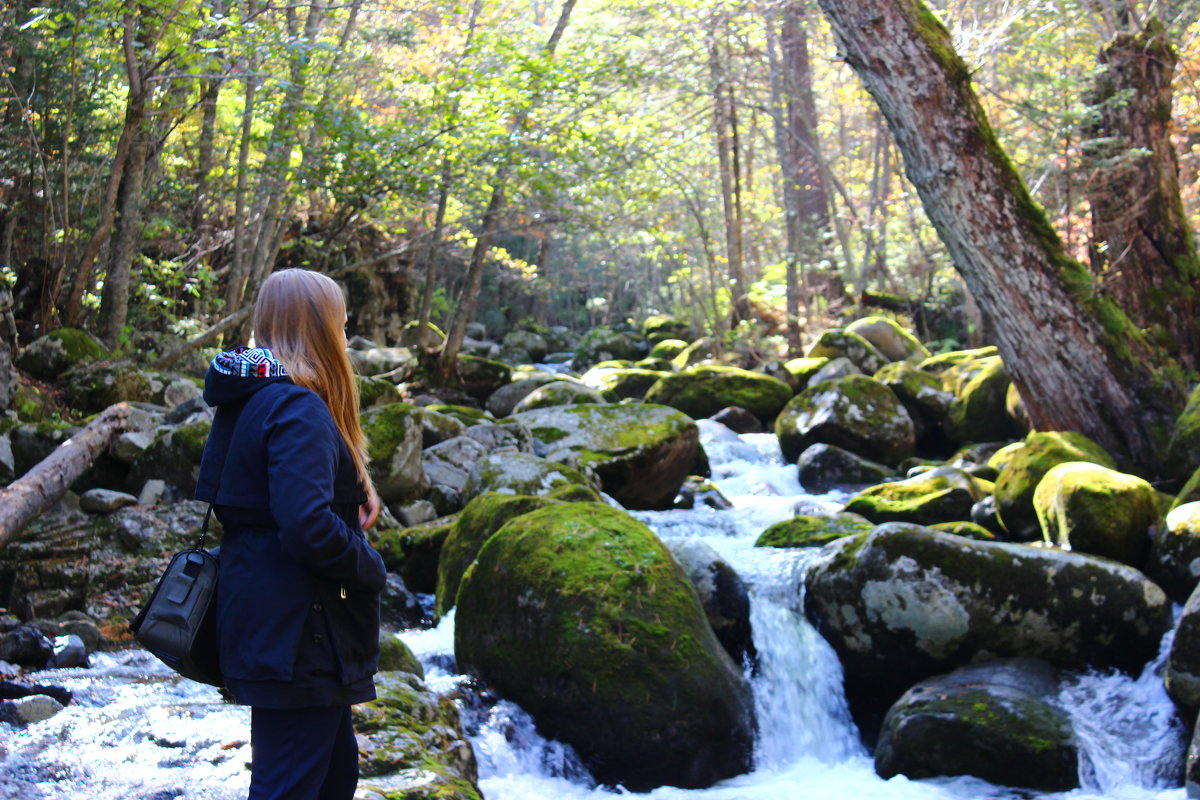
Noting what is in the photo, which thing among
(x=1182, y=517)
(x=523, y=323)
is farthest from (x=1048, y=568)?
(x=523, y=323)

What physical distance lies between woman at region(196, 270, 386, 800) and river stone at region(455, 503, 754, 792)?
2.58 m

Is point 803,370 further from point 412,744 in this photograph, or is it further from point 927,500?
point 412,744

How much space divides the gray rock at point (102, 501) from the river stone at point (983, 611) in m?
5.20

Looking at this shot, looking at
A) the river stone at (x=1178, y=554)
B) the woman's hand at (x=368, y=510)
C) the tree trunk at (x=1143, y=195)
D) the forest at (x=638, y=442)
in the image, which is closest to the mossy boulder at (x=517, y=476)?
the forest at (x=638, y=442)

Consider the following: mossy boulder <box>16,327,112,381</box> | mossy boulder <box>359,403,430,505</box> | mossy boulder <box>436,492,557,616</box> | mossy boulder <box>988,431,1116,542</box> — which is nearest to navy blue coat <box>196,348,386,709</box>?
mossy boulder <box>436,492,557,616</box>

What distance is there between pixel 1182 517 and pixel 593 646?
3826mm

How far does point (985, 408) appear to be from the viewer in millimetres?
11391

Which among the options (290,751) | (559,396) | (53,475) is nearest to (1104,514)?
(290,751)

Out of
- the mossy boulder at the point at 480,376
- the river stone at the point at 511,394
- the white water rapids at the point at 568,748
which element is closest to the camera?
the white water rapids at the point at 568,748

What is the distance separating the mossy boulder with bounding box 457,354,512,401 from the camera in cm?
1664

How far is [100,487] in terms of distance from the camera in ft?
24.8

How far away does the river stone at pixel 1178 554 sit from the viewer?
560 cm

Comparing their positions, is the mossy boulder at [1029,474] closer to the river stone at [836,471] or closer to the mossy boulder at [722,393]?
the river stone at [836,471]

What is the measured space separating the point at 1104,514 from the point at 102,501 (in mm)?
6962
